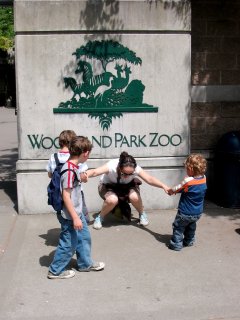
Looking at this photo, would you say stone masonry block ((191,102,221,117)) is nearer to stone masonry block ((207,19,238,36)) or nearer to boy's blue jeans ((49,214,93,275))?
stone masonry block ((207,19,238,36))

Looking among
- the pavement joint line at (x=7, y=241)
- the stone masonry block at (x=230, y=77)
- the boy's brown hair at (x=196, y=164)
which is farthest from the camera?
the stone masonry block at (x=230, y=77)

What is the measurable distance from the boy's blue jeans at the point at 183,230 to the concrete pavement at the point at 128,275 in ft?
0.31

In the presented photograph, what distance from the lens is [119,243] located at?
5812 millimetres

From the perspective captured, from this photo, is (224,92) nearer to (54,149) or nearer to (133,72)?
(133,72)

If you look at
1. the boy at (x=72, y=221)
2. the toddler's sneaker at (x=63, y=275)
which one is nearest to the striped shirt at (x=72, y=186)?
the boy at (x=72, y=221)

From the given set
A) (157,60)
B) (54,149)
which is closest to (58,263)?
(54,149)

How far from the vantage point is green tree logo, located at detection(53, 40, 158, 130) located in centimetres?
678

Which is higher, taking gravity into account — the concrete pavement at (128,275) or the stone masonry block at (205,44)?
the stone masonry block at (205,44)

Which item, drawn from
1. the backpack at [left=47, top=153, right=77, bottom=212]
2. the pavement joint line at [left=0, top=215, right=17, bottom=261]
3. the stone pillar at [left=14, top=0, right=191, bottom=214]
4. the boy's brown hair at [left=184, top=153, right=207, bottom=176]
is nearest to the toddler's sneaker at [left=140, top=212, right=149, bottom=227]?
the stone pillar at [left=14, top=0, right=191, bottom=214]

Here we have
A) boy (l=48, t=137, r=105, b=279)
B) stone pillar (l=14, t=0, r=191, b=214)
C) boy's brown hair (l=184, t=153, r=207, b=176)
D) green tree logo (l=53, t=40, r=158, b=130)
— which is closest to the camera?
boy (l=48, t=137, r=105, b=279)

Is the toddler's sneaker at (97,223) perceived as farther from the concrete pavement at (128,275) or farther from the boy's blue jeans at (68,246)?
the boy's blue jeans at (68,246)

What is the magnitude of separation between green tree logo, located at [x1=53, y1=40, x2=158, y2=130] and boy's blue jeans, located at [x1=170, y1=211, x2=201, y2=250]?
1990mm

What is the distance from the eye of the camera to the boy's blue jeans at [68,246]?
476 centimetres

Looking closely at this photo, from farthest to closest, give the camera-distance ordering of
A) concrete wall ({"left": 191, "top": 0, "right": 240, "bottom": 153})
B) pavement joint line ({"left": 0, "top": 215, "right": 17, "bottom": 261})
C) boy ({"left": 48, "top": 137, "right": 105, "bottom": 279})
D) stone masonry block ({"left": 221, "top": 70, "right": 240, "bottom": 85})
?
stone masonry block ({"left": 221, "top": 70, "right": 240, "bottom": 85}) < concrete wall ({"left": 191, "top": 0, "right": 240, "bottom": 153}) < pavement joint line ({"left": 0, "top": 215, "right": 17, "bottom": 261}) < boy ({"left": 48, "top": 137, "right": 105, "bottom": 279})
